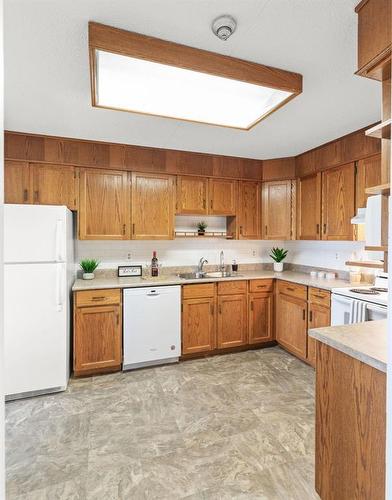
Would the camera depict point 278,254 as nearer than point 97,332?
No

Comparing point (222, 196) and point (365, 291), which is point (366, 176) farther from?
point (222, 196)

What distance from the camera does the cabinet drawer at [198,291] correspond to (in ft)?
10.5

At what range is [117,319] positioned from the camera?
294 centimetres

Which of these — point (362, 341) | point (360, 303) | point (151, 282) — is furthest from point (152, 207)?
point (362, 341)

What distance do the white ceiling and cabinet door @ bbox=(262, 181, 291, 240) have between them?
3.63 feet

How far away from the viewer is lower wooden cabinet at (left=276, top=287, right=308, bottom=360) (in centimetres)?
312

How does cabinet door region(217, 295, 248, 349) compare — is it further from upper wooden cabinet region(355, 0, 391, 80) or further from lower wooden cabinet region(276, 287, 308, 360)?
upper wooden cabinet region(355, 0, 391, 80)

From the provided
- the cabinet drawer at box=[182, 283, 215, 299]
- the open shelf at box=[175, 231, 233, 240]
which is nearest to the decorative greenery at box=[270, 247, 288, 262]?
the open shelf at box=[175, 231, 233, 240]

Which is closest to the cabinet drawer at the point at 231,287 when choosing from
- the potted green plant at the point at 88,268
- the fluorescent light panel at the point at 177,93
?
the potted green plant at the point at 88,268

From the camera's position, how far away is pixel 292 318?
3.30 m

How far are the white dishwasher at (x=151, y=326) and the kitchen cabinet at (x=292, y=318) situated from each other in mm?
1311

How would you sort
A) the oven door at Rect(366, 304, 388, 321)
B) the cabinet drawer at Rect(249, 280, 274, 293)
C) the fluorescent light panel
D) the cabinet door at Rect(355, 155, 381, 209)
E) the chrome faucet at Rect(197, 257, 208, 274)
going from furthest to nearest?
the chrome faucet at Rect(197, 257, 208, 274)
the cabinet drawer at Rect(249, 280, 274, 293)
the cabinet door at Rect(355, 155, 381, 209)
the oven door at Rect(366, 304, 388, 321)
the fluorescent light panel

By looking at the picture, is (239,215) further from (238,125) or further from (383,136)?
(383,136)

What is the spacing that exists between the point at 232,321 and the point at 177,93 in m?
2.58
